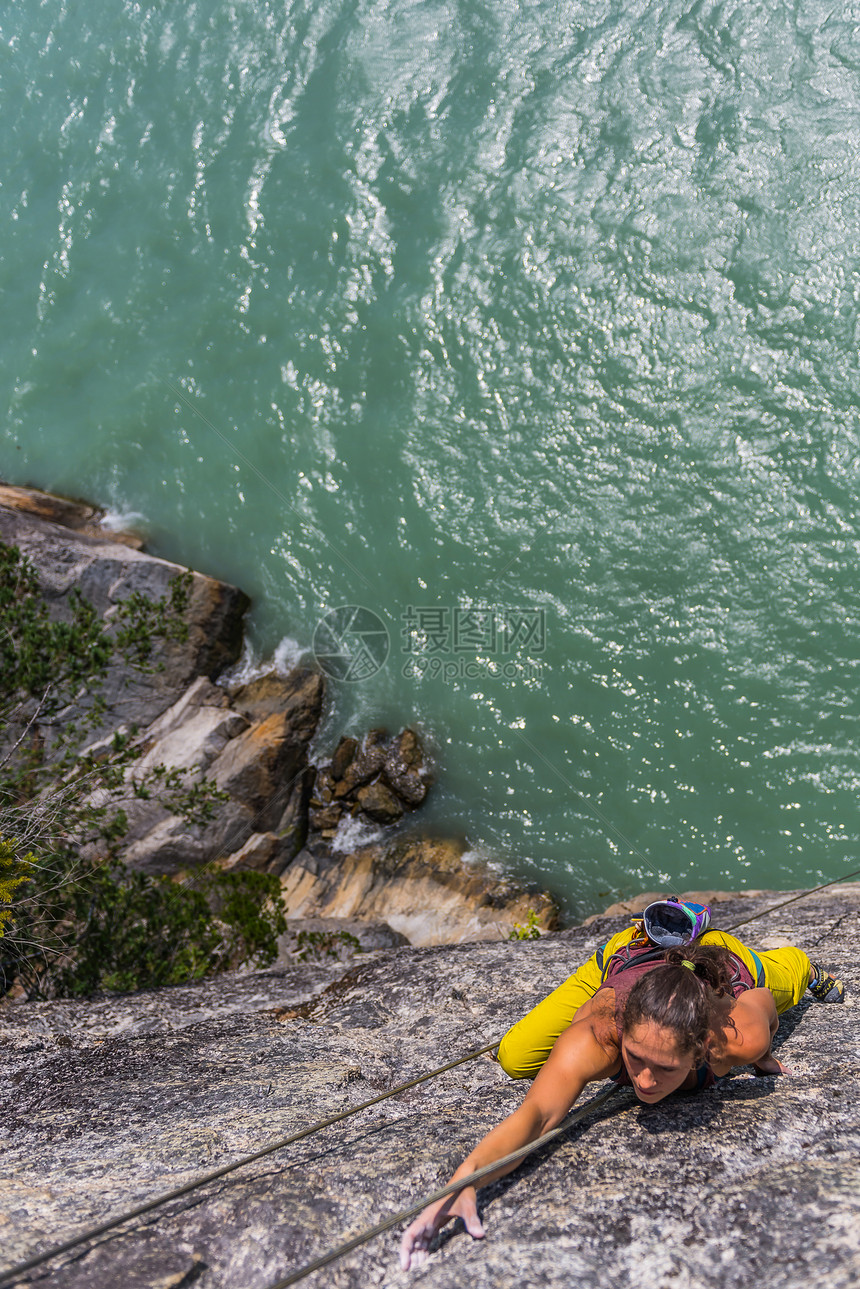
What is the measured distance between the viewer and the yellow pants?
3773 mm

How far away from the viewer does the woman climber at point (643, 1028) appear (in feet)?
9.90

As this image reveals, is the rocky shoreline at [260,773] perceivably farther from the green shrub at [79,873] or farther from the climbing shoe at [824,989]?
the climbing shoe at [824,989]

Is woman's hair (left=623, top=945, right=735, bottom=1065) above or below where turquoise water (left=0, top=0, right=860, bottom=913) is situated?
below

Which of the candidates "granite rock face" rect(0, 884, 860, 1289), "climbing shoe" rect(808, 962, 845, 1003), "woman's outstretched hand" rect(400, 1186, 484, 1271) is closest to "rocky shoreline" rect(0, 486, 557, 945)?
"granite rock face" rect(0, 884, 860, 1289)

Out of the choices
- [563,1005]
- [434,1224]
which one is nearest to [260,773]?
[563,1005]

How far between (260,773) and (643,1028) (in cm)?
947

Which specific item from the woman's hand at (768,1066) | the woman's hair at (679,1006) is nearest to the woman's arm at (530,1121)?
the woman's hair at (679,1006)

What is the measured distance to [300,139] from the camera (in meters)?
15.5

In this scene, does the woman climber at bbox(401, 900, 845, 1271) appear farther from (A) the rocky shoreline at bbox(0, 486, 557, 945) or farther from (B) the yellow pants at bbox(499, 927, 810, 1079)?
(A) the rocky shoreline at bbox(0, 486, 557, 945)

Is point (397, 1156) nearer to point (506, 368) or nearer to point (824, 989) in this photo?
point (824, 989)

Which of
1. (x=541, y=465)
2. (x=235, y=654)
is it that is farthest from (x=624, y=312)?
(x=235, y=654)

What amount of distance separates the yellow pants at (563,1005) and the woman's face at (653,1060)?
53 centimetres

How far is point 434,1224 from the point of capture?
2.96 metres

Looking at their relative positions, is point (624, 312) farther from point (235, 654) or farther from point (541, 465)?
point (235, 654)
